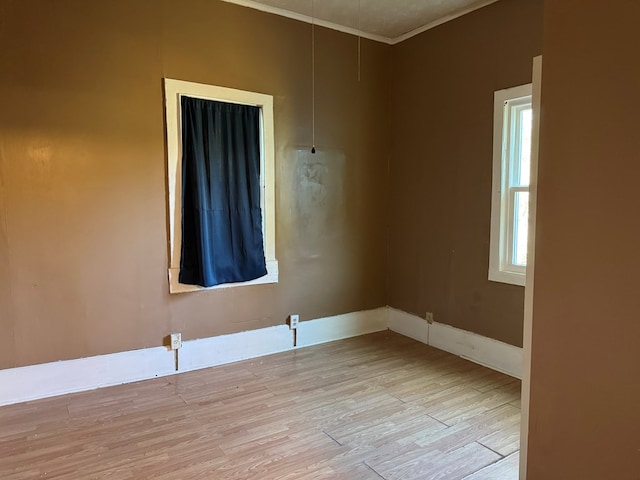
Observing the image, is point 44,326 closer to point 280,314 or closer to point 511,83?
point 280,314

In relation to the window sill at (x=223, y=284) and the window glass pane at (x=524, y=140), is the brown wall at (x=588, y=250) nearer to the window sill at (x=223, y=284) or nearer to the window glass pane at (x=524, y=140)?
the window glass pane at (x=524, y=140)

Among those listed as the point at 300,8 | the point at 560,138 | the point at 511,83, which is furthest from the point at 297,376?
the point at 300,8

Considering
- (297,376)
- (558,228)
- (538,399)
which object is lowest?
(297,376)

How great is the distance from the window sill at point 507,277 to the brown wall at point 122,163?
151cm

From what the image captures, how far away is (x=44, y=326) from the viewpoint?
3.03 m

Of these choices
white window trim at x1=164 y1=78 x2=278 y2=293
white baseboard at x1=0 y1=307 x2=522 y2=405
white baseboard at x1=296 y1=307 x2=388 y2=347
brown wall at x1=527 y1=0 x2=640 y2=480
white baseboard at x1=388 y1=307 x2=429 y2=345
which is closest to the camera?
brown wall at x1=527 y1=0 x2=640 y2=480

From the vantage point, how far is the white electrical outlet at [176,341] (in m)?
3.44

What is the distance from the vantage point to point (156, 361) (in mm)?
3398

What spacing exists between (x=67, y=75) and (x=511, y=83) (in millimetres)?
3187

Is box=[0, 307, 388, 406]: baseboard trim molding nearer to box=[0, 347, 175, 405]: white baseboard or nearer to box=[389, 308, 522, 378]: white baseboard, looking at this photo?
box=[0, 347, 175, 405]: white baseboard

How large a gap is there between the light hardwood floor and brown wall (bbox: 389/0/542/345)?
24.8 inches

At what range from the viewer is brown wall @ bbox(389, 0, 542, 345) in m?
3.44

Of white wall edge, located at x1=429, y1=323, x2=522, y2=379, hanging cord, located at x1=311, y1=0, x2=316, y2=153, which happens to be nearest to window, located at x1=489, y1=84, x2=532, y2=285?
white wall edge, located at x1=429, y1=323, x2=522, y2=379

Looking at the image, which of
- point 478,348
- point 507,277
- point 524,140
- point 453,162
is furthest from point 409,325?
point 524,140
